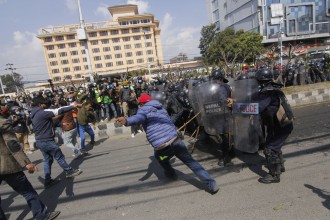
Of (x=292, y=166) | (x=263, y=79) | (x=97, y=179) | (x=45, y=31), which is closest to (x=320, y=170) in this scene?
(x=292, y=166)

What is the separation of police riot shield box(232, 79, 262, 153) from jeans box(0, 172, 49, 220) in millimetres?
3223

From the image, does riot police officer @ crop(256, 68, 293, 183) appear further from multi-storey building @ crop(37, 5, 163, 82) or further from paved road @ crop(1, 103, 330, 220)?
multi-storey building @ crop(37, 5, 163, 82)

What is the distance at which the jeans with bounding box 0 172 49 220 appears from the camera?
10.9 feet

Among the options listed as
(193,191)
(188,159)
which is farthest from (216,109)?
(193,191)

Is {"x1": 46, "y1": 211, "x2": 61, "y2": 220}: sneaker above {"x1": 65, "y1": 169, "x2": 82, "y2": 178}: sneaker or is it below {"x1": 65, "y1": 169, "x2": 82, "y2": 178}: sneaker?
above

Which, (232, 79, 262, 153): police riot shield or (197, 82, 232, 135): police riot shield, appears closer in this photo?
(232, 79, 262, 153): police riot shield

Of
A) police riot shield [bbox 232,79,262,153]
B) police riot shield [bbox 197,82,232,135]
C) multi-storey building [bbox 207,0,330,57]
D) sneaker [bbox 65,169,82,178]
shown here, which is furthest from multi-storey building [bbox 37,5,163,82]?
police riot shield [bbox 232,79,262,153]

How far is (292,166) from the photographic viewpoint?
4.42m

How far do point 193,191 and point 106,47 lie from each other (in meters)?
77.2

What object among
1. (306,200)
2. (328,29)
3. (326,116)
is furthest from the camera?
(328,29)

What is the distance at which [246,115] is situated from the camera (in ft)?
13.9

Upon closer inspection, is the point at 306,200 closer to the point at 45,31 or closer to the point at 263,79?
the point at 263,79

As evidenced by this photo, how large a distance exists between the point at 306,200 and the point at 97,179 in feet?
11.8

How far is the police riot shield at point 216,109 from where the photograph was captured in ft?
14.9
